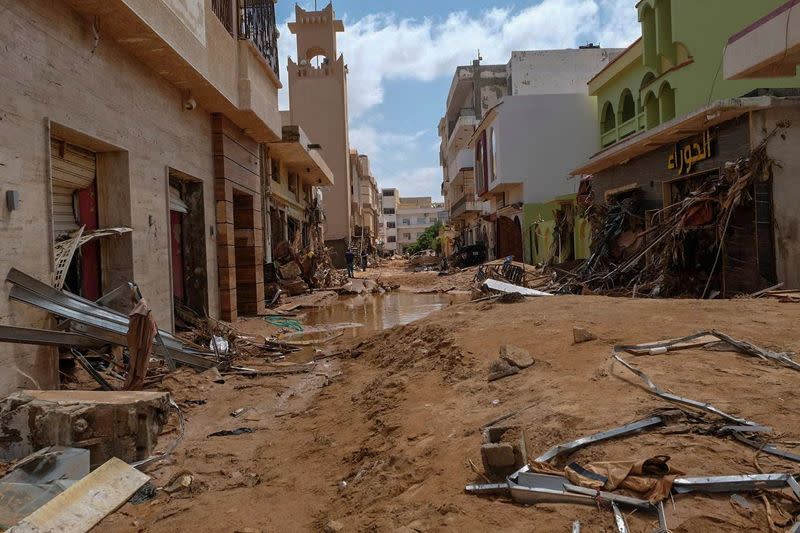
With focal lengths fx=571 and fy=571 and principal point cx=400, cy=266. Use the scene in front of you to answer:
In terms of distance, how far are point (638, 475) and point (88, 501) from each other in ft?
10.8

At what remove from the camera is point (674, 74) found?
1716cm

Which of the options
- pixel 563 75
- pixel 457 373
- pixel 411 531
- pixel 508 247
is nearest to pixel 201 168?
pixel 457 373

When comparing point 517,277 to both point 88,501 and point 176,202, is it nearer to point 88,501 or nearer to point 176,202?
point 176,202

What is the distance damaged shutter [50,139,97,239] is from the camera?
20.9 feet

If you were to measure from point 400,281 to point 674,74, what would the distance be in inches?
588

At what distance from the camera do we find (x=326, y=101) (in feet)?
121

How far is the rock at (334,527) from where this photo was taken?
322 cm

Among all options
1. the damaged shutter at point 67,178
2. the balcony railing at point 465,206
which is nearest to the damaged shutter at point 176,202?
the damaged shutter at point 67,178

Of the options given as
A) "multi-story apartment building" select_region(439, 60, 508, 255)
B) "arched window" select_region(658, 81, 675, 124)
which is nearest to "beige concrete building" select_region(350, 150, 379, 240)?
"multi-story apartment building" select_region(439, 60, 508, 255)

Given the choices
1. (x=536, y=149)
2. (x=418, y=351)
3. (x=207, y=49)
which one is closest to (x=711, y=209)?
(x=418, y=351)

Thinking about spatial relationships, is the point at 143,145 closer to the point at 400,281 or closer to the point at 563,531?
the point at 563,531

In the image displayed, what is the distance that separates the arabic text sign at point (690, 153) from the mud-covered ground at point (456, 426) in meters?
5.35

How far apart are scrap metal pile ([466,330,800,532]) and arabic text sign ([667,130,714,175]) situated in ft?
32.4

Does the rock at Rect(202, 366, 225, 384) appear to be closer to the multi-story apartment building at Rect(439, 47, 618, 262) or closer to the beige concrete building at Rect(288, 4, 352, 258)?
the multi-story apartment building at Rect(439, 47, 618, 262)
